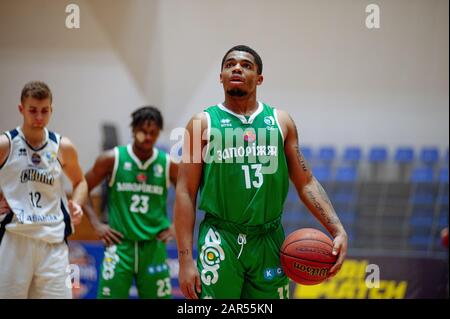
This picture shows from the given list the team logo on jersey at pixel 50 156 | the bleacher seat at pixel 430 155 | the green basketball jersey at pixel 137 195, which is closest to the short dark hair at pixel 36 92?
the team logo on jersey at pixel 50 156

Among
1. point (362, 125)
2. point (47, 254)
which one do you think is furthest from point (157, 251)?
point (362, 125)

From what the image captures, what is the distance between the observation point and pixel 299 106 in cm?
804

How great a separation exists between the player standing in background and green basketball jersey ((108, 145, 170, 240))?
849mm

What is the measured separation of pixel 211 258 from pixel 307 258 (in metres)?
0.49

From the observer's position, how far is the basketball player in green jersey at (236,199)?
11.2ft

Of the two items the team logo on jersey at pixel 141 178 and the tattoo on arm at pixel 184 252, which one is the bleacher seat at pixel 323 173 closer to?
the team logo on jersey at pixel 141 178

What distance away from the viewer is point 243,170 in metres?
3.50

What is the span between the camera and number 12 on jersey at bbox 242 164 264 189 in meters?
3.48

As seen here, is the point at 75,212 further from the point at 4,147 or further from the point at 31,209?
the point at 4,147

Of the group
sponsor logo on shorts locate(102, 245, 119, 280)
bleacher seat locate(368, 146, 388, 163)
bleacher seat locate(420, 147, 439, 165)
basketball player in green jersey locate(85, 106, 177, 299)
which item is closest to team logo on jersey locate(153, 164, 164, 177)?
basketball player in green jersey locate(85, 106, 177, 299)

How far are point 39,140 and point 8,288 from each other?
0.96m

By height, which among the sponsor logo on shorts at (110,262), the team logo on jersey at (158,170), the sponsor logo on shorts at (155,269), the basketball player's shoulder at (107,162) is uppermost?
the basketball player's shoulder at (107,162)

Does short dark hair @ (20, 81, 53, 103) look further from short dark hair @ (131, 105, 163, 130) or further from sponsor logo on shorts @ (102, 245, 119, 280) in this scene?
sponsor logo on shorts @ (102, 245, 119, 280)

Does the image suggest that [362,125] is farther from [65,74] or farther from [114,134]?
[65,74]
